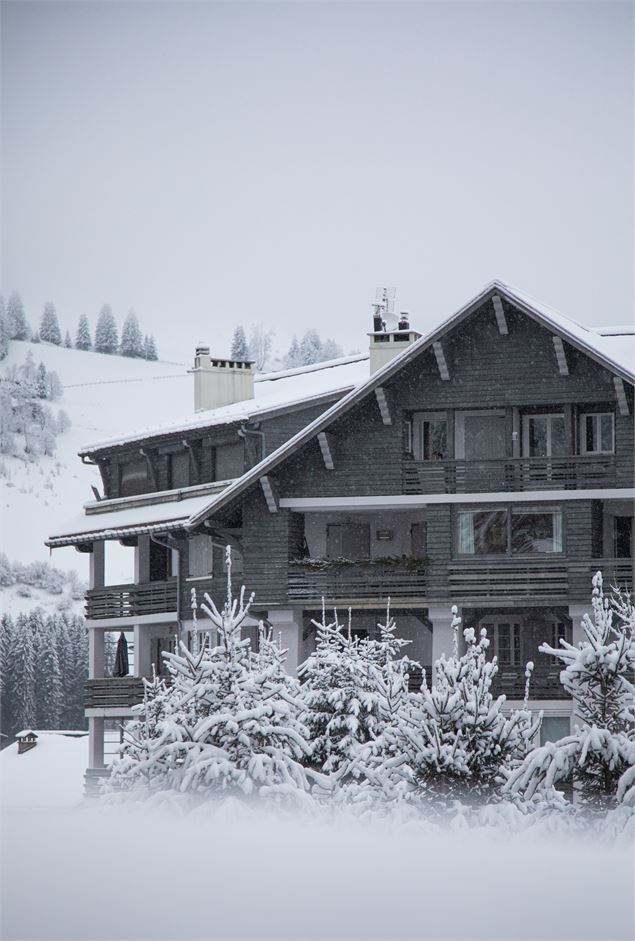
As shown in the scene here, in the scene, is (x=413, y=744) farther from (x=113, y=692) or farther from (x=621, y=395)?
(x=113, y=692)

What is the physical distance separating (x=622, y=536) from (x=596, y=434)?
2613mm

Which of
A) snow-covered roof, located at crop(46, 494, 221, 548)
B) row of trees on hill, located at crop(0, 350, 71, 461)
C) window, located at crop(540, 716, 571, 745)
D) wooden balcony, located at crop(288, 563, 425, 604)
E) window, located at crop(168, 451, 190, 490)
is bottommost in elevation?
window, located at crop(540, 716, 571, 745)

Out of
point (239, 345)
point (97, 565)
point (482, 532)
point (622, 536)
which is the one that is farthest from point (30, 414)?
point (622, 536)

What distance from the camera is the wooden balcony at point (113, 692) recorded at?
52.7 m

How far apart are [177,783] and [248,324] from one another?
162686mm

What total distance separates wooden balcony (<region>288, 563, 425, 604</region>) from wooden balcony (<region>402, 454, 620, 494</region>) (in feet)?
A: 7.14

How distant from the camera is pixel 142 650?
53.0m

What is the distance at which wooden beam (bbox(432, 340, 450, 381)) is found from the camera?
142 ft

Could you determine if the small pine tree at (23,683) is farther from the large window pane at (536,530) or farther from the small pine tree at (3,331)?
the small pine tree at (3,331)

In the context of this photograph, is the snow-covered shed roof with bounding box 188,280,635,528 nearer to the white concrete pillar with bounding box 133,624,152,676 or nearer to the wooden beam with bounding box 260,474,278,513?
the wooden beam with bounding box 260,474,278,513

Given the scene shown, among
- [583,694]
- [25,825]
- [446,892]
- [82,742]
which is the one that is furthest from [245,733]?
[82,742]

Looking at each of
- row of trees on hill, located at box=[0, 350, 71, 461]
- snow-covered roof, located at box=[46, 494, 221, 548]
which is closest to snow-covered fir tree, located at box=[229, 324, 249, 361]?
row of trees on hill, located at box=[0, 350, 71, 461]

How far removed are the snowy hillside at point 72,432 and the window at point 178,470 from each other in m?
110

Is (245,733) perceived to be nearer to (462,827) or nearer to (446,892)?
(462,827)
